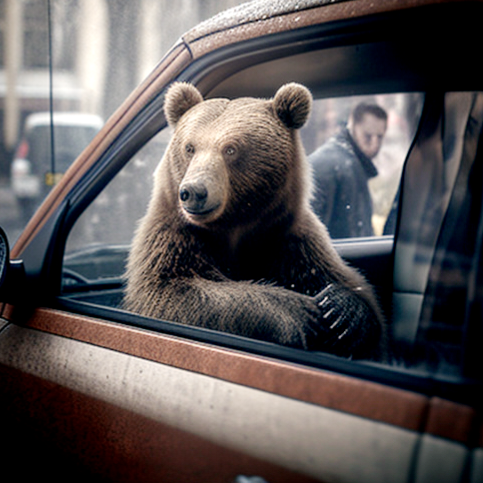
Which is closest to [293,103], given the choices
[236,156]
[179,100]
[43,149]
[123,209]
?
[236,156]

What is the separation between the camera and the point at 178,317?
60.7 inches

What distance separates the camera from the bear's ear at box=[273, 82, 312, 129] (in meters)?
1.56

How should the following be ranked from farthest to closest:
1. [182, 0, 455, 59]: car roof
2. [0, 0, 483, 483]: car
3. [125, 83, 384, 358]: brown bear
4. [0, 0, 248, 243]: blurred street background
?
[0, 0, 248, 243]: blurred street background, [125, 83, 384, 358]: brown bear, [182, 0, 455, 59]: car roof, [0, 0, 483, 483]: car

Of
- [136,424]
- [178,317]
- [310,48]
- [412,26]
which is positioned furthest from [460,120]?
[136,424]

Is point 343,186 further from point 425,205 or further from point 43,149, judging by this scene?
point 43,149

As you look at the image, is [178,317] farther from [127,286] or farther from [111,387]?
[127,286]

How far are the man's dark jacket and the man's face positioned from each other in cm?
3

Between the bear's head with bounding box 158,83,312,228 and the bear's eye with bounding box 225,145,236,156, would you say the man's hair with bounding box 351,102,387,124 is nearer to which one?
the bear's head with bounding box 158,83,312,228

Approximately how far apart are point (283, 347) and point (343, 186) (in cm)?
80

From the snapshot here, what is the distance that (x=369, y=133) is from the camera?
2230 mm

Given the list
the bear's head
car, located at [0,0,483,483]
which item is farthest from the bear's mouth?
car, located at [0,0,483,483]

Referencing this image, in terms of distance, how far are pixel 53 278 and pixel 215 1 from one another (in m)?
1.25

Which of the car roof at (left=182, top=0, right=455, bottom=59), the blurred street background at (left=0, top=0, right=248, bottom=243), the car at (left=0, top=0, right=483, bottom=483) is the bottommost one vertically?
the car at (left=0, top=0, right=483, bottom=483)

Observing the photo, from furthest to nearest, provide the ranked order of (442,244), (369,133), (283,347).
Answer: (369,133)
(283,347)
(442,244)
